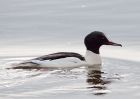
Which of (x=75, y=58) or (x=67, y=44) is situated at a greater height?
(x=67, y=44)

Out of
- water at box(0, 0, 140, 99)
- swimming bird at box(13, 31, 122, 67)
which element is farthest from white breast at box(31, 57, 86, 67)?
water at box(0, 0, 140, 99)

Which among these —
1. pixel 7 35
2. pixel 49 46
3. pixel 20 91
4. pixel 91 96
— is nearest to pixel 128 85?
pixel 91 96

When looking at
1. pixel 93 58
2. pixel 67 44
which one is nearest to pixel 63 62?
pixel 93 58

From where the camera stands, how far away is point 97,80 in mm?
13344

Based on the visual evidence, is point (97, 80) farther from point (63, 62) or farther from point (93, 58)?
point (93, 58)

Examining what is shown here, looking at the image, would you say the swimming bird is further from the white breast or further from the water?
the water

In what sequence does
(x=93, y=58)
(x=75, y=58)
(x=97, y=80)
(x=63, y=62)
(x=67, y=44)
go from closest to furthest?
(x=97, y=80) < (x=63, y=62) < (x=75, y=58) < (x=93, y=58) < (x=67, y=44)

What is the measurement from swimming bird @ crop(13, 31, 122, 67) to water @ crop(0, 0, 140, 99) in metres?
0.27

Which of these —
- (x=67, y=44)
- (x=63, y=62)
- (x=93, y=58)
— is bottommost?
(x=63, y=62)

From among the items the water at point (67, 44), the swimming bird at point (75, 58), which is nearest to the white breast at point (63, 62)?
the swimming bird at point (75, 58)

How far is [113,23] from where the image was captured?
1973cm

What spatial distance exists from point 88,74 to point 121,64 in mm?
1316

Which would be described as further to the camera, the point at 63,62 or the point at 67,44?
the point at 67,44

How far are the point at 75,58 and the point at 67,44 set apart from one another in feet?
8.24
